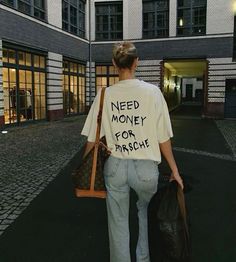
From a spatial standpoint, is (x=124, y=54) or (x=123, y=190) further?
(x=123, y=190)

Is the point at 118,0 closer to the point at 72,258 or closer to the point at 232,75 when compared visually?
the point at 232,75

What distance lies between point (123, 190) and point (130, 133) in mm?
440

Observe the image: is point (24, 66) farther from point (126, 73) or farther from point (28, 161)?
point (126, 73)

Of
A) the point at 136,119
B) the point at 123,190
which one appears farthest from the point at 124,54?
the point at 123,190

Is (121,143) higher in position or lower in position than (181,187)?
higher

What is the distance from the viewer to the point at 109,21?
77.4 ft

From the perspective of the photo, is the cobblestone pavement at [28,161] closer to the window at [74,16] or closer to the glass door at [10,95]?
the glass door at [10,95]

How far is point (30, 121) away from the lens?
16906 mm

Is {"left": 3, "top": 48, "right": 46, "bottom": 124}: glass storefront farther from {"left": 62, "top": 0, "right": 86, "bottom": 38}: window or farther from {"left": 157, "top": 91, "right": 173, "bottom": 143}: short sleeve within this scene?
{"left": 157, "top": 91, "right": 173, "bottom": 143}: short sleeve

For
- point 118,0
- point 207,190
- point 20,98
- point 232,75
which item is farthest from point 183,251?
point 118,0

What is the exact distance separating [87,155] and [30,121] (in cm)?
1481

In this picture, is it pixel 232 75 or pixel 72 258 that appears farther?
pixel 232 75

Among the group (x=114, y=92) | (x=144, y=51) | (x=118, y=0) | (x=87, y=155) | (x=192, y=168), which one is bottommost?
(x=192, y=168)

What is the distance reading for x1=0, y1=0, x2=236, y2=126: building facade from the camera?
15.9 m
